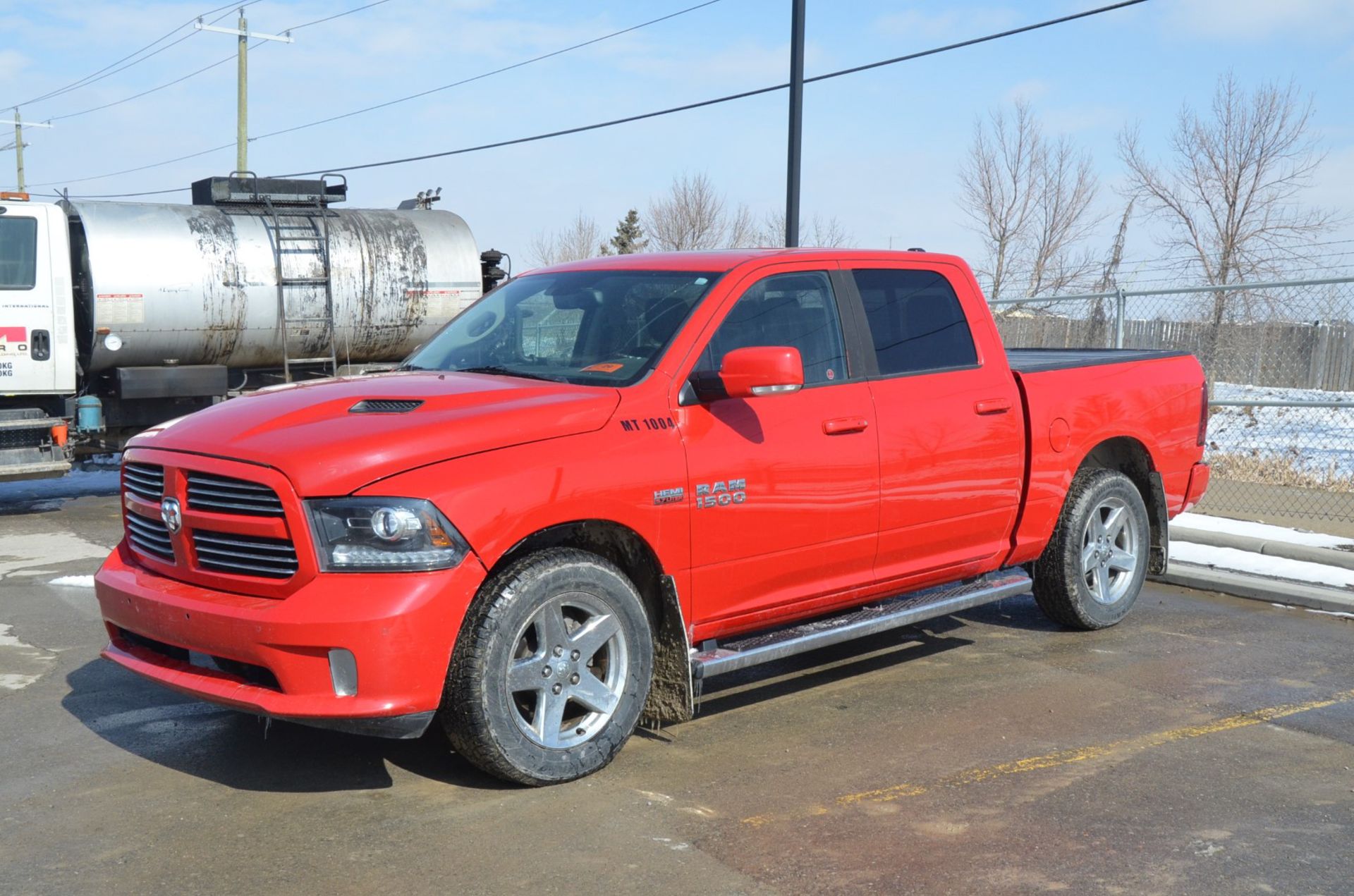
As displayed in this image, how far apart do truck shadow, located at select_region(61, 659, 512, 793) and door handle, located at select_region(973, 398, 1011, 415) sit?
2.91 meters

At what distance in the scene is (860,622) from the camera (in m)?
5.79

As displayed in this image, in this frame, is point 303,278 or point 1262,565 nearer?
point 1262,565

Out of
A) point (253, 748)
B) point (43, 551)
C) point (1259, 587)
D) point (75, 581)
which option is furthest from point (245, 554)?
point (43, 551)

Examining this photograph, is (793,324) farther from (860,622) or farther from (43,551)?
(43,551)

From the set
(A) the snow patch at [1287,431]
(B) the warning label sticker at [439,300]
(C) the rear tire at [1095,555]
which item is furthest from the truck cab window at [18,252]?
(A) the snow patch at [1287,431]

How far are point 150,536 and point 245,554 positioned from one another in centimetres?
70

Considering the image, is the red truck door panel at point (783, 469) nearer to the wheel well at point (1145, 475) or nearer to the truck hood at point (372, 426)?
the truck hood at point (372, 426)

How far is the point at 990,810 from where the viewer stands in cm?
454

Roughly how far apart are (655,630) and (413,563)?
4.10 ft

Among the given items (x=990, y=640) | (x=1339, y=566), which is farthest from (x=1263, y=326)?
(x=990, y=640)

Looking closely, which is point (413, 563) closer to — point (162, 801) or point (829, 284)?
point (162, 801)

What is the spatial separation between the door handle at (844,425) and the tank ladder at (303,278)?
10.0m

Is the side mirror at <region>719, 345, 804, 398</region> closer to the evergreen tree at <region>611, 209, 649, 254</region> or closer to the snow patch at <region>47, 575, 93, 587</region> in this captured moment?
the snow patch at <region>47, 575, 93, 587</region>

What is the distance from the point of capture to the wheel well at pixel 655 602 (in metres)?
4.95
